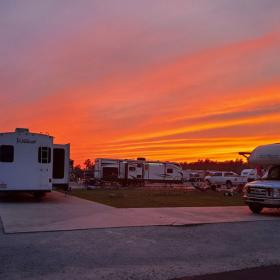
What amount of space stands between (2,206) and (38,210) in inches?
92.3

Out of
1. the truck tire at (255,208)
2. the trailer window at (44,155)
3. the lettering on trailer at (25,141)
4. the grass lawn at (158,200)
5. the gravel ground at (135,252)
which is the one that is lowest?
the gravel ground at (135,252)

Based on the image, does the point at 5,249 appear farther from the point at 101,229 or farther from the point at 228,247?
the point at 228,247

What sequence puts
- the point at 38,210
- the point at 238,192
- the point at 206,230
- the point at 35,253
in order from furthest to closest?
the point at 238,192 < the point at 38,210 < the point at 206,230 < the point at 35,253

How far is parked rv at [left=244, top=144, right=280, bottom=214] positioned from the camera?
1878 centimetres

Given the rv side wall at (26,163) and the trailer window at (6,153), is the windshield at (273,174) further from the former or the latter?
the trailer window at (6,153)

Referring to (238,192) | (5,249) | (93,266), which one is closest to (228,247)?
(93,266)

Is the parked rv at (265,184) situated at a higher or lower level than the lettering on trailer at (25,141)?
lower

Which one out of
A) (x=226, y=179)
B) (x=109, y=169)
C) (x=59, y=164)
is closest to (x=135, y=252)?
(x=59, y=164)

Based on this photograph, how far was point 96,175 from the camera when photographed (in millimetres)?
50906

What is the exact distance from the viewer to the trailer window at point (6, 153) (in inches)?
877

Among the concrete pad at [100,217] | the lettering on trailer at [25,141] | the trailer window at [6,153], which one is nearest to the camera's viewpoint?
the concrete pad at [100,217]

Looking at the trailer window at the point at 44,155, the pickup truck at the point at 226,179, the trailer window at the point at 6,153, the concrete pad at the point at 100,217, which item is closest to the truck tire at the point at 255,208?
the concrete pad at the point at 100,217

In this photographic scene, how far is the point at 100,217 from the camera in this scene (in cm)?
1677

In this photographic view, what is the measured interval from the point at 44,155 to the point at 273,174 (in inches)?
397
